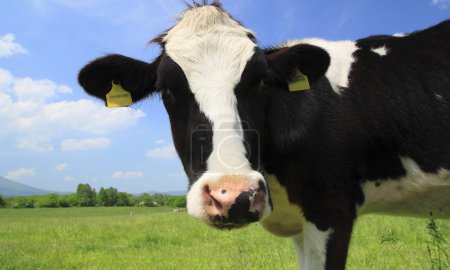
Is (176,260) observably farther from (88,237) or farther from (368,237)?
(88,237)

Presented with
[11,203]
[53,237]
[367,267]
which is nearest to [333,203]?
[367,267]

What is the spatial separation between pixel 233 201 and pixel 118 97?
232cm

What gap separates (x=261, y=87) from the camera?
3.84 meters

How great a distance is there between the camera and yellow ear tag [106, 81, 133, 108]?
4.46 meters

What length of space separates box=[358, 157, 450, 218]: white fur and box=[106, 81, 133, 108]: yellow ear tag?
2634 millimetres

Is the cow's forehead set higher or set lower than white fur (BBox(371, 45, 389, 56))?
lower

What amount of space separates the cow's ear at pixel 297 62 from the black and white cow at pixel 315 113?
10 millimetres

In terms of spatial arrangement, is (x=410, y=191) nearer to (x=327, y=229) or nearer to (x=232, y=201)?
(x=327, y=229)

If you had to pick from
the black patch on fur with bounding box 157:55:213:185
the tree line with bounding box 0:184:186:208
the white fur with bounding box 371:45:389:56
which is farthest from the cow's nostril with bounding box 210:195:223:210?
the tree line with bounding box 0:184:186:208

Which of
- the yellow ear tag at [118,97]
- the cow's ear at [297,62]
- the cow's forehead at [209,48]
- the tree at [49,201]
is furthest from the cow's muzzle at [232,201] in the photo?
the tree at [49,201]

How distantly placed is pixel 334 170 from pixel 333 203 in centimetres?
33

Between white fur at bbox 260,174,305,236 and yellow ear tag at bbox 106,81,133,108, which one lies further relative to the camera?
yellow ear tag at bbox 106,81,133,108

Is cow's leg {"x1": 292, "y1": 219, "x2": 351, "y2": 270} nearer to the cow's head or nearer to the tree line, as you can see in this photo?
the cow's head

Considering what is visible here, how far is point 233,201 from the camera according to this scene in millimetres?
2682
